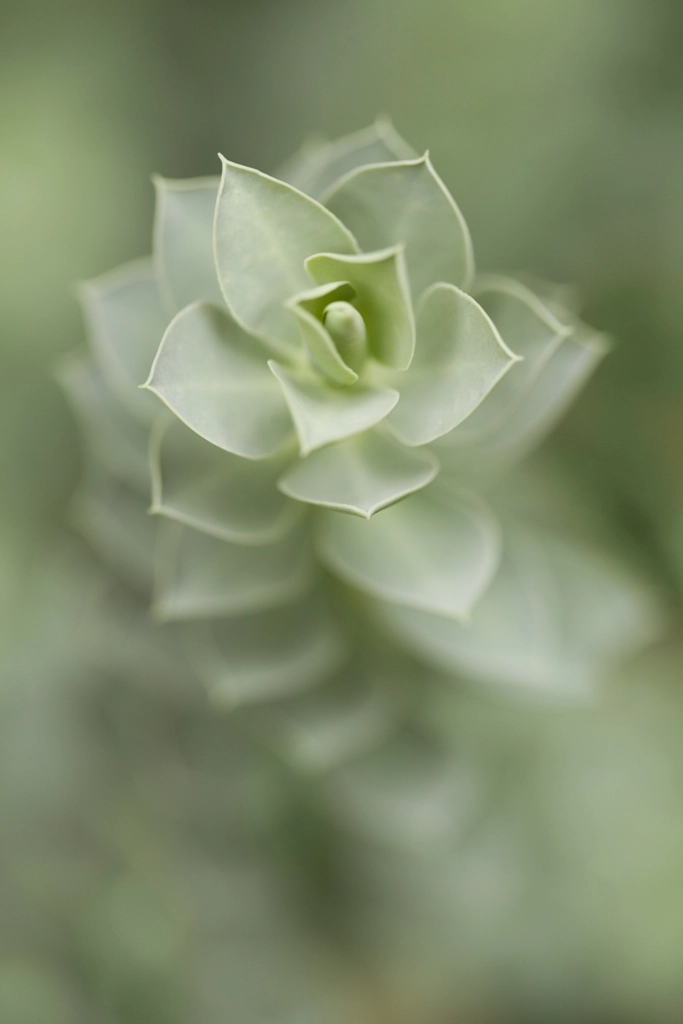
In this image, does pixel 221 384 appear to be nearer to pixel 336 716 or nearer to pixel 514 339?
pixel 514 339

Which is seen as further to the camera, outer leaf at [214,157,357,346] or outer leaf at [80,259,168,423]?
outer leaf at [80,259,168,423]

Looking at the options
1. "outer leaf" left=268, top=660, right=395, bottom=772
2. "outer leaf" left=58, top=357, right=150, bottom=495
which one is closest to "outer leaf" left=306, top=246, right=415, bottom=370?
"outer leaf" left=58, top=357, right=150, bottom=495

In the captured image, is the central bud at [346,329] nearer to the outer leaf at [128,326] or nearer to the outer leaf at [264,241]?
the outer leaf at [264,241]

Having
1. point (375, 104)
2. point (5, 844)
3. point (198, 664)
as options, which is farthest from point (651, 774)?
point (375, 104)

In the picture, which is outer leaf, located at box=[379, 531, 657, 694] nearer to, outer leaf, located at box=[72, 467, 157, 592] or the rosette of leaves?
the rosette of leaves

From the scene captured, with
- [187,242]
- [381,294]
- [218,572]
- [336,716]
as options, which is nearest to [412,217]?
[381,294]

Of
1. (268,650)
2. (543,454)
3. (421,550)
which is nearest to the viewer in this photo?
(421,550)
